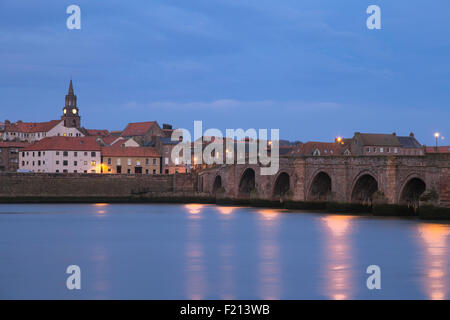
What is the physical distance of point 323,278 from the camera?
20.6 m

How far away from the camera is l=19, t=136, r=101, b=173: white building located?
82.5 meters

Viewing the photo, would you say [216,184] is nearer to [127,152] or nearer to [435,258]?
[127,152]

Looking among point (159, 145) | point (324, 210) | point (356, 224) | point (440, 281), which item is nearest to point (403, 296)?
point (440, 281)

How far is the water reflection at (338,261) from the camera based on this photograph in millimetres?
18395

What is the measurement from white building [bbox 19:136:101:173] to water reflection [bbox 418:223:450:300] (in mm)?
54417

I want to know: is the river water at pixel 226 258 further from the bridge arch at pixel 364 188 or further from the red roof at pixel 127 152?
the red roof at pixel 127 152

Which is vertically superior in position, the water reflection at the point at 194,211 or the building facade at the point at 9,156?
the building facade at the point at 9,156

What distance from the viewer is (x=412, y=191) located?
41.6 metres

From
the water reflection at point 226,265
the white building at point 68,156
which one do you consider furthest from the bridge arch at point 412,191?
the white building at point 68,156

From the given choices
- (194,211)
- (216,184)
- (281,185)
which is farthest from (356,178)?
(216,184)

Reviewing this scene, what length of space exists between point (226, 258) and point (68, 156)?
2388 inches

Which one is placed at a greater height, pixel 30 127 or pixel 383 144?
pixel 30 127

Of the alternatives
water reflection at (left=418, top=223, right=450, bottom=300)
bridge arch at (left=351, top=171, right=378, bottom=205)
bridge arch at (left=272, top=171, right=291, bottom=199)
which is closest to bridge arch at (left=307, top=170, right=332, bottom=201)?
bridge arch at (left=351, top=171, right=378, bottom=205)

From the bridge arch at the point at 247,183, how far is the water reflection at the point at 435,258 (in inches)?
1136
